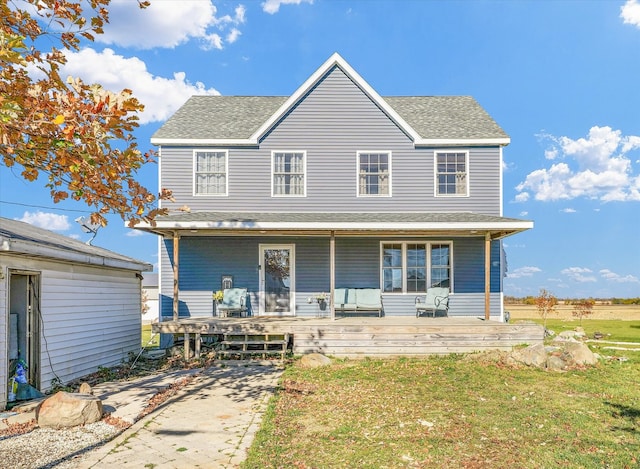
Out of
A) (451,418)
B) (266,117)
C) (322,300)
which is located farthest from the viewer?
(266,117)

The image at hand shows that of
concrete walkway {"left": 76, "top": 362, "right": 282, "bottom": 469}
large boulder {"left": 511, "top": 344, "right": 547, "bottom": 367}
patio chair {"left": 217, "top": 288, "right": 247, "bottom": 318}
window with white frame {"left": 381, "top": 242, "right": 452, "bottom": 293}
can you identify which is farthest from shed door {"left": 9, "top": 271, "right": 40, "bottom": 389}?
large boulder {"left": 511, "top": 344, "right": 547, "bottom": 367}

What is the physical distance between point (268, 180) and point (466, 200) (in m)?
6.24

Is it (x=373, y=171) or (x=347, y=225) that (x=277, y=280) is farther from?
(x=373, y=171)

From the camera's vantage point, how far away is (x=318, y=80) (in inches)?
563

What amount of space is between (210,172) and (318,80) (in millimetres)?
4474

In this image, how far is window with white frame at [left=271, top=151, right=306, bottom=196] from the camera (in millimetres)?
14234

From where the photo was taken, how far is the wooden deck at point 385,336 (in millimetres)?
11125

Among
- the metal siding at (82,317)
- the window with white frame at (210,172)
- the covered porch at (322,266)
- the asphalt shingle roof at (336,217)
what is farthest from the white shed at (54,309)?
the window with white frame at (210,172)

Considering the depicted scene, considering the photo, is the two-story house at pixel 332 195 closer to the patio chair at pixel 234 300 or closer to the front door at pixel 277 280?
the front door at pixel 277 280

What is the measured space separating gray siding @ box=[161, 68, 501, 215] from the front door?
1351 mm

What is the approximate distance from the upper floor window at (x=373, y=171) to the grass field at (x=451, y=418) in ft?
19.8

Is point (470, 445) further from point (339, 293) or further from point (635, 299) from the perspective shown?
point (635, 299)

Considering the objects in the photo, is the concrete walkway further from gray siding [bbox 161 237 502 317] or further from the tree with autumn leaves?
gray siding [bbox 161 237 502 317]

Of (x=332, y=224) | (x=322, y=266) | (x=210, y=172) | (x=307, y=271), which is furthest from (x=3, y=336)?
(x=322, y=266)
